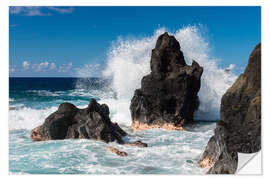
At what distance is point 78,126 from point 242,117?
4.87 m

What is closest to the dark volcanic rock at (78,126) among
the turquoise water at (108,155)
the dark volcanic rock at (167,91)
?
the turquoise water at (108,155)

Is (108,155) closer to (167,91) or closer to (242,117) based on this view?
(242,117)

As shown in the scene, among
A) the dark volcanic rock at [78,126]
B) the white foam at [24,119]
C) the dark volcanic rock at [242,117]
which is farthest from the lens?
the white foam at [24,119]

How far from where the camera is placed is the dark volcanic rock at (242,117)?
468 cm

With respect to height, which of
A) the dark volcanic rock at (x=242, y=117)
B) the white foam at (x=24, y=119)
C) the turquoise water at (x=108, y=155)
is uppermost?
the dark volcanic rock at (x=242, y=117)

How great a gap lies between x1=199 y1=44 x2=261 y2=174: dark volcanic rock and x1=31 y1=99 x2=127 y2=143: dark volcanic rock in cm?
375

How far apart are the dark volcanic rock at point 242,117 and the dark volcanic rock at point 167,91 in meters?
5.29

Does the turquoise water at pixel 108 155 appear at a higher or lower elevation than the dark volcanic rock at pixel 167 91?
lower

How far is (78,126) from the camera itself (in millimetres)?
8234
